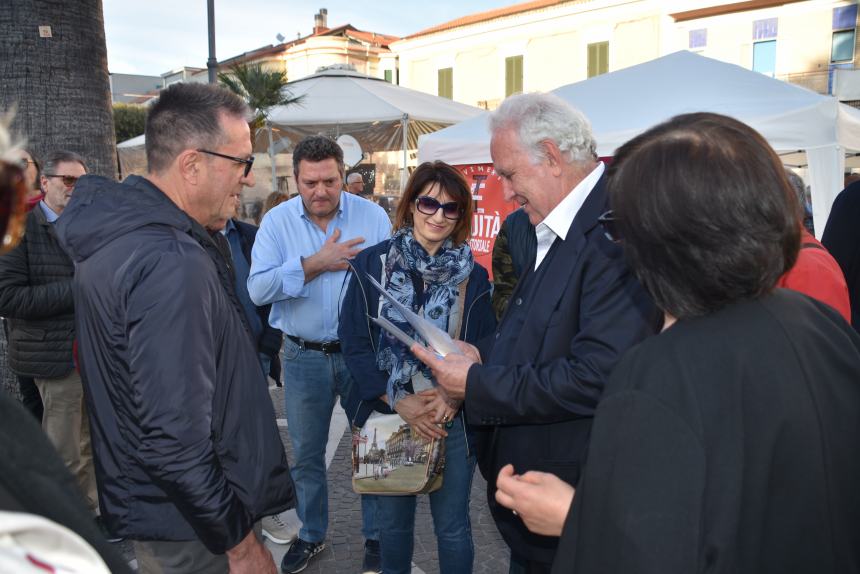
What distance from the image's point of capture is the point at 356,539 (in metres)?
3.55

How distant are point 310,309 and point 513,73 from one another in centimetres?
3001

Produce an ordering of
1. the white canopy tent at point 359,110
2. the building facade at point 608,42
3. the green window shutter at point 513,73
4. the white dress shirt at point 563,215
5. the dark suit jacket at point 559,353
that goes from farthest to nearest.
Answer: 1. the green window shutter at point 513,73
2. the building facade at point 608,42
3. the white canopy tent at point 359,110
4. the white dress shirt at point 563,215
5. the dark suit jacket at point 559,353

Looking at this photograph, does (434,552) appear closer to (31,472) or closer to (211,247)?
(211,247)

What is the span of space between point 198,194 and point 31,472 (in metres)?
1.14

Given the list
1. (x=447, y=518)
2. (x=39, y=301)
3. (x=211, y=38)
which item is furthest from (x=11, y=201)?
(x=211, y=38)

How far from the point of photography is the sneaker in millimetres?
3598

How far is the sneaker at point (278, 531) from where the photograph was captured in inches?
142

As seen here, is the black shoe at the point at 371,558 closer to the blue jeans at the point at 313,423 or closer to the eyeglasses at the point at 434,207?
the blue jeans at the point at 313,423

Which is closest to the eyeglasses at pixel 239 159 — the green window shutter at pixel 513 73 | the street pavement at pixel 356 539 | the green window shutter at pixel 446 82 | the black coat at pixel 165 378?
the black coat at pixel 165 378

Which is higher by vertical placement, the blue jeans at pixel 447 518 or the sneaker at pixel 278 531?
the blue jeans at pixel 447 518

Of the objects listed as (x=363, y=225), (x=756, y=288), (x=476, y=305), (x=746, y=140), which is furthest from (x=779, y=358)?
(x=363, y=225)

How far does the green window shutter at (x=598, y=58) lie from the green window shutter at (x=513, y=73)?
11.8ft

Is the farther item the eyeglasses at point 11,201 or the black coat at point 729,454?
the black coat at point 729,454

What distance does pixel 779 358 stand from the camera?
3.53 feet
